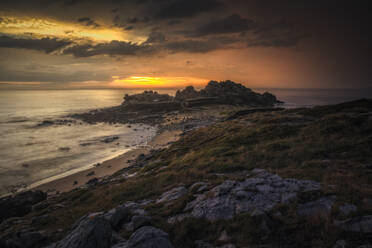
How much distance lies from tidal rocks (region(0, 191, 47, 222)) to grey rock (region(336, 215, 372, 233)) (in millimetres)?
23700

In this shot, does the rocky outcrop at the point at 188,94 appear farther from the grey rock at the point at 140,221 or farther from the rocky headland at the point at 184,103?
the grey rock at the point at 140,221

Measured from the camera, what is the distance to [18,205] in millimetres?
17562

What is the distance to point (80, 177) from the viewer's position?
27.8 metres

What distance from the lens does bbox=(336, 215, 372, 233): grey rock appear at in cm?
588

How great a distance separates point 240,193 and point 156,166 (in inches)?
584

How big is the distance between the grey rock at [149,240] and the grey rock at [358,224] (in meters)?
5.93

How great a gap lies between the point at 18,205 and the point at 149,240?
18739 mm

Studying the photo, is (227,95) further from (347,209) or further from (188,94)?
(347,209)

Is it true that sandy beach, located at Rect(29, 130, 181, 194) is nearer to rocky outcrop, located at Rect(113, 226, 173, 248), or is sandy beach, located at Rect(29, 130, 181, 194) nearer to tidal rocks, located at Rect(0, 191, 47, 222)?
tidal rocks, located at Rect(0, 191, 47, 222)

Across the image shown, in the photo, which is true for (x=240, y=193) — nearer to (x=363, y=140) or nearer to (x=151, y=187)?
(x=151, y=187)

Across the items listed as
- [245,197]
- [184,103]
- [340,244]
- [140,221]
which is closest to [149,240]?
[140,221]

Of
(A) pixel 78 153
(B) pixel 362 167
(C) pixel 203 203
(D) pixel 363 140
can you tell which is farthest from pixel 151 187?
(A) pixel 78 153

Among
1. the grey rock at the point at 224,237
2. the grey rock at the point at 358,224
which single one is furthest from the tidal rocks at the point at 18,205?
the grey rock at the point at 358,224

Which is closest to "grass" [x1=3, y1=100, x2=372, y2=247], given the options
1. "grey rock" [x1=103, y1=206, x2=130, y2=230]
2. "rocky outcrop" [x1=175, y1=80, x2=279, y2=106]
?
"grey rock" [x1=103, y1=206, x2=130, y2=230]
